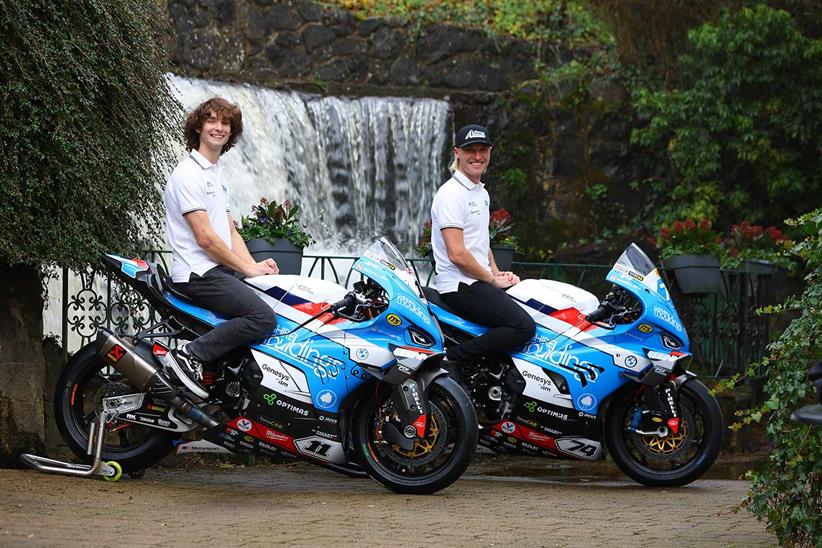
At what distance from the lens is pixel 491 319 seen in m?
7.53

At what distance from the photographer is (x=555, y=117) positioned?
57.6 feet

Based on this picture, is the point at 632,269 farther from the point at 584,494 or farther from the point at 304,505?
the point at 304,505

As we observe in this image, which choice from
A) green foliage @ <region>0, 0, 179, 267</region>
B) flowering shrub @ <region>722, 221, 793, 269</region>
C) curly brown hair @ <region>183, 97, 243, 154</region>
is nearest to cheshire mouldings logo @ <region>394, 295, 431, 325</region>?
curly brown hair @ <region>183, 97, 243, 154</region>

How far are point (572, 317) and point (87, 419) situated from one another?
9.10ft

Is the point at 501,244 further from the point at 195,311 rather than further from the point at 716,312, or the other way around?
the point at 195,311

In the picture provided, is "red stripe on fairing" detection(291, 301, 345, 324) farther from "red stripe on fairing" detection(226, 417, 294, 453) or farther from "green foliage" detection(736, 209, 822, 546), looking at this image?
"green foliage" detection(736, 209, 822, 546)

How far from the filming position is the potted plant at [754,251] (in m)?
11.5

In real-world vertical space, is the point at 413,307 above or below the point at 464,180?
below

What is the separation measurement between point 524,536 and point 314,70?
1268 centimetres

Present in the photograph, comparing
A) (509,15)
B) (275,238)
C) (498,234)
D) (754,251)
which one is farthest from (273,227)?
(509,15)

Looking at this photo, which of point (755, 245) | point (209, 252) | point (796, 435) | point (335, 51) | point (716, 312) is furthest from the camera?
point (335, 51)

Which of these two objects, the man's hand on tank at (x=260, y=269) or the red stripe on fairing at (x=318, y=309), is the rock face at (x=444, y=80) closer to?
the man's hand on tank at (x=260, y=269)

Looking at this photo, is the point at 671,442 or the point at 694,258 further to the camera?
the point at 694,258

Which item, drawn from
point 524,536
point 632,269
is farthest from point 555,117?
point 524,536
